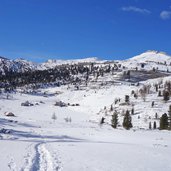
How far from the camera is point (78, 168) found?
1861cm

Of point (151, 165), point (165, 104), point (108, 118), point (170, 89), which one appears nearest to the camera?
point (151, 165)

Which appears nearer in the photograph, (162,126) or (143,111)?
(162,126)

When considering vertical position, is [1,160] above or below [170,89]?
below

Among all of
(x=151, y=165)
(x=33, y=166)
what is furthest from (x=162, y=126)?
(x=33, y=166)

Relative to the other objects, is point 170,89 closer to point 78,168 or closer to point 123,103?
point 123,103

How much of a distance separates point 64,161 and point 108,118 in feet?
375

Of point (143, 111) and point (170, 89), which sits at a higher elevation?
point (170, 89)

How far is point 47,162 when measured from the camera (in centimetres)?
1972

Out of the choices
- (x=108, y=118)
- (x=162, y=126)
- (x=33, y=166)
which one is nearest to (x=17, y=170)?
(x=33, y=166)

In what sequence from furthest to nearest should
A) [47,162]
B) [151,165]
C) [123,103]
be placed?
[123,103] < [151,165] < [47,162]

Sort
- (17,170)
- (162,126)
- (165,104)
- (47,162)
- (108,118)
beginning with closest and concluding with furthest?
(17,170) < (47,162) < (162,126) < (108,118) < (165,104)

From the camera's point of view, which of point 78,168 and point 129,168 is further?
point 129,168

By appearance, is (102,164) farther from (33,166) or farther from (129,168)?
(33,166)

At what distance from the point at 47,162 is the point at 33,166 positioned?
6.24 feet
